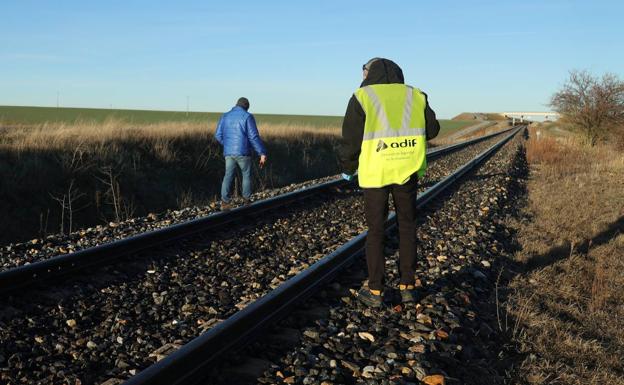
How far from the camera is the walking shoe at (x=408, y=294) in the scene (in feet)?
15.6

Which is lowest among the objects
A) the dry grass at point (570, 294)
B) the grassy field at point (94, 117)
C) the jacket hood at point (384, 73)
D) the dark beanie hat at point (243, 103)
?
the dry grass at point (570, 294)

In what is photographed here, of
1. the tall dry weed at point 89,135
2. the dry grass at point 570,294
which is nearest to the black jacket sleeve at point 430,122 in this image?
the dry grass at point 570,294

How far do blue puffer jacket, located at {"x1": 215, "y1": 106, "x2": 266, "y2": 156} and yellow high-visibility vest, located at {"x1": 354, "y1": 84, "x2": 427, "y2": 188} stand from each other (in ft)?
19.5

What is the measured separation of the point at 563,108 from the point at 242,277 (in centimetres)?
3558

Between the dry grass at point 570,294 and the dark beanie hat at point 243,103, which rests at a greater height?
the dark beanie hat at point 243,103

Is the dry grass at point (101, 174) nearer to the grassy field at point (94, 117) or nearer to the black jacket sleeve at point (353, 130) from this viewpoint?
the grassy field at point (94, 117)

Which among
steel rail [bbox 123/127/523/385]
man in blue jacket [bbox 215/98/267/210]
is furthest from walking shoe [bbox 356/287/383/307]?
man in blue jacket [bbox 215/98/267/210]

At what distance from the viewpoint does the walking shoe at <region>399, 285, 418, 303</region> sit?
188 inches

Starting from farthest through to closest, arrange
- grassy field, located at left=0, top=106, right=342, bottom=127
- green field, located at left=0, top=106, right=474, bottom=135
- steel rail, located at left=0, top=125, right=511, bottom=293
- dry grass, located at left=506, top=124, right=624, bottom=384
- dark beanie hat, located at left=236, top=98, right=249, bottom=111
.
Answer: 1. green field, located at left=0, top=106, right=474, bottom=135
2. grassy field, located at left=0, top=106, right=342, bottom=127
3. dark beanie hat, located at left=236, top=98, right=249, bottom=111
4. steel rail, located at left=0, top=125, right=511, bottom=293
5. dry grass, located at left=506, top=124, right=624, bottom=384

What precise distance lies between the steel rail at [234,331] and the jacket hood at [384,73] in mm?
1794

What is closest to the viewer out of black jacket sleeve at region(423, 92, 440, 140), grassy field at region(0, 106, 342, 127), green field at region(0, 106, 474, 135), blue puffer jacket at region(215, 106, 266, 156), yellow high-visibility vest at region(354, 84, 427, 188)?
yellow high-visibility vest at region(354, 84, 427, 188)

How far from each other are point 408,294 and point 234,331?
1.63 metres

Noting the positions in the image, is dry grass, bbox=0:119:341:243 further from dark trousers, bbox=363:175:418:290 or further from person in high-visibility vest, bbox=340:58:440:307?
person in high-visibility vest, bbox=340:58:440:307

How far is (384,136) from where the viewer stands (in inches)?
172
